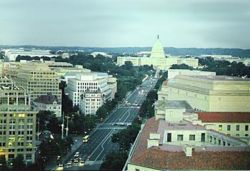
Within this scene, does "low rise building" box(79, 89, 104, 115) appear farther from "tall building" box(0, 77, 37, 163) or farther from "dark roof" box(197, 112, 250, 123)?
"dark roof" box(197, 112, 250, 123)

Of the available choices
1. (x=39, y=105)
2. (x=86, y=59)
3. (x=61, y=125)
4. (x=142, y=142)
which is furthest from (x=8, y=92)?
(x=86, y=59)

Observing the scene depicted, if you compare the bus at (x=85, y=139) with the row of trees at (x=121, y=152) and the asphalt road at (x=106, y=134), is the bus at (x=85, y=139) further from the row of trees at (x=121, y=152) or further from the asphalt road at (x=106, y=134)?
the row of trees at (x=121, y=152)

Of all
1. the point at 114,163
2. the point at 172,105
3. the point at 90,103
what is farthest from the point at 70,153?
the point at 90,103

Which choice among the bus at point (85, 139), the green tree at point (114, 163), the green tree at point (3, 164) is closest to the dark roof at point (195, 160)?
the green tree at point (114, 163)

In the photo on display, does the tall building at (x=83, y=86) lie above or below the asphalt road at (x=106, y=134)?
above

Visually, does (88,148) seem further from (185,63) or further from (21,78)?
(185,63)

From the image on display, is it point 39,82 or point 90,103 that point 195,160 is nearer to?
point 90,103
